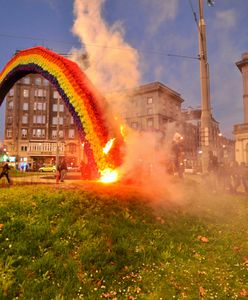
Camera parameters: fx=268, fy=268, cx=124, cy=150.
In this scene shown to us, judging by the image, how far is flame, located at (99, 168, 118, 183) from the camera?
12.8 metres

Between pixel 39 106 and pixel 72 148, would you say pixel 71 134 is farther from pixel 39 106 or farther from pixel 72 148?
pixel 39 106

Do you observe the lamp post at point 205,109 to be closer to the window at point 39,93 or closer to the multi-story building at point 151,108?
the multi-story building at point 151,108

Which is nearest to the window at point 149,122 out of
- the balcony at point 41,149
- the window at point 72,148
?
the window at point 72,148

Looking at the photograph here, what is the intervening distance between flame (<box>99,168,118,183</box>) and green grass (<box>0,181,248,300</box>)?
306cm

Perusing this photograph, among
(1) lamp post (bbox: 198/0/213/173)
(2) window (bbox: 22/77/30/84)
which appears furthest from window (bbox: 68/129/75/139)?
(1) lamp post (bbox: 198/0/213/173)

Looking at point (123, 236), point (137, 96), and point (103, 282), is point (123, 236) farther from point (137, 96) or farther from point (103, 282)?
point (137, 96)

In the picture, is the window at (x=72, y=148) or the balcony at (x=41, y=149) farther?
the window at (x=72, y=148)

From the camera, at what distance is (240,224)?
10367 millimetres

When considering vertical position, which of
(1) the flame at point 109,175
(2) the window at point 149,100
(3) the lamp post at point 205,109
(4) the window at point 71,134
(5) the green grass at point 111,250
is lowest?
(5) the green grass at point 111,250

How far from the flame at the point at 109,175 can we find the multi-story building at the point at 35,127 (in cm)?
5328

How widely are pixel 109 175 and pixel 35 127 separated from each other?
60.4m

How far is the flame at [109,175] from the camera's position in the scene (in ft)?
42.1

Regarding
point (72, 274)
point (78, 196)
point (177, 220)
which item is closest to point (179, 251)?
point (177, 220)

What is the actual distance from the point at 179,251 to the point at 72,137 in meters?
64.2
